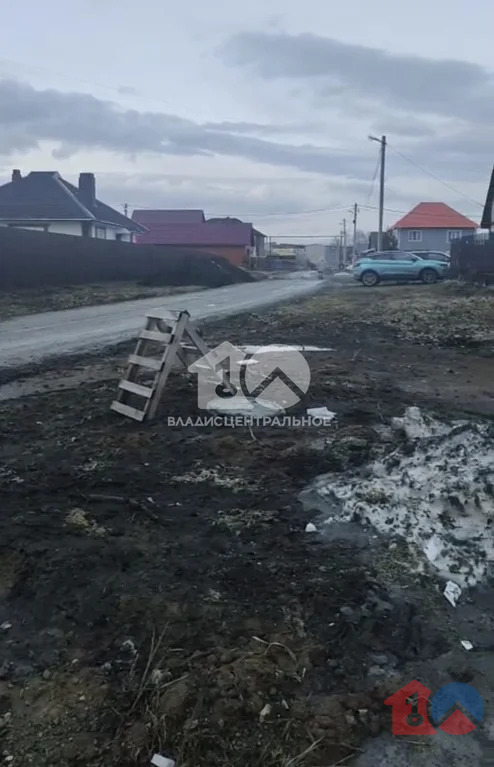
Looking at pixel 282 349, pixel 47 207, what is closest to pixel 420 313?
pixel 282 349

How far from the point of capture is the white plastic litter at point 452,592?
341cm

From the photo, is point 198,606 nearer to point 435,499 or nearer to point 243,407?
point 435,499

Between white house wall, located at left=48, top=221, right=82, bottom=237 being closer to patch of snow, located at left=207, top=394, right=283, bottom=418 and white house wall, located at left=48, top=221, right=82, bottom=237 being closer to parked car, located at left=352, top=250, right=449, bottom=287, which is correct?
parked car, located at left=352, top=250, right=449, bottom=287

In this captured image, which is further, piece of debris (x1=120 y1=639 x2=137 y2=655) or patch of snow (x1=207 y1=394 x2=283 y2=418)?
patch of snow (x1=207 y1=394 x2=283 y2=418)

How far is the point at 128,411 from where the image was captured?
6.30 meters

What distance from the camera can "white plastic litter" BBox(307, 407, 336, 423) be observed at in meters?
6.51

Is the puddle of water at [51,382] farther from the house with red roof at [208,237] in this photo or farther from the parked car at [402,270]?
the house with red roof at [208,237]

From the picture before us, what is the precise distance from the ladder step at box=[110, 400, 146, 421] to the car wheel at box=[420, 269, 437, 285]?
26.7m

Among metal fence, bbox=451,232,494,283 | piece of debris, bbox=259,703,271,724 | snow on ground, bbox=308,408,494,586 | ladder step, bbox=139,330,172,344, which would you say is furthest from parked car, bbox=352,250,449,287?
piece of debris, bbox=259,703,271,724

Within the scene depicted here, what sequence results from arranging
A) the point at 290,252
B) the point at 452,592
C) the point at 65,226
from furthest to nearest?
the point at 290,252
the point at 65,226
the point at 452,592

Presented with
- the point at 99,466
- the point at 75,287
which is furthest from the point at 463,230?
the point at 99,466

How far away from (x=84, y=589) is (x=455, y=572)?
1.91 m

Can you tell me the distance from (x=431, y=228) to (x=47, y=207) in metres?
37.1

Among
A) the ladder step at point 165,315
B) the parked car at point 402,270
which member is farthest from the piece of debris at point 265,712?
the parked car at point 402,270
